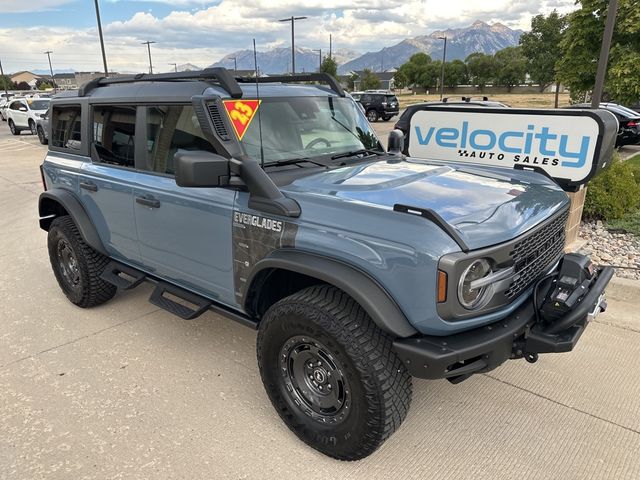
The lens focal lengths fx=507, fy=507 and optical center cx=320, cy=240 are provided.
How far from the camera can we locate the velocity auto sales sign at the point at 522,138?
471 cm

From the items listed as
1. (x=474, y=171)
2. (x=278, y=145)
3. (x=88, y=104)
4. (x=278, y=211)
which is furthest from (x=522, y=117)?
(x=88, y=104)

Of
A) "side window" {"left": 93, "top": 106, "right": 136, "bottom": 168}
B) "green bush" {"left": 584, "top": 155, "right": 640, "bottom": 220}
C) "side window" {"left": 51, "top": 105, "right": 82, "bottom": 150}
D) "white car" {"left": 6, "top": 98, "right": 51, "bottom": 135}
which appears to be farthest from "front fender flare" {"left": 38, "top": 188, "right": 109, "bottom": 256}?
"white car" {"left": 6, "top": 98, "right": 51, "bottom": 135}

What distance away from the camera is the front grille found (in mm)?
2518

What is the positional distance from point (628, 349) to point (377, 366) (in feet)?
8.09

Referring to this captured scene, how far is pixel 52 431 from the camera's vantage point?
2982mm

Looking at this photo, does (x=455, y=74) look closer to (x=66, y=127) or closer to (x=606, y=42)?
(x=606, y=42)

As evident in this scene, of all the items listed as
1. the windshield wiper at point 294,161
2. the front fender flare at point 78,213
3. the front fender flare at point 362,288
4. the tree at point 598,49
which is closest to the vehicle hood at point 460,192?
the windshield wiper at point 294,161

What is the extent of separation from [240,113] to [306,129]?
54cm

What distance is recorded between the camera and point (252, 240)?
2.88m

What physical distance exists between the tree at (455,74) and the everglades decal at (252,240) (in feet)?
264

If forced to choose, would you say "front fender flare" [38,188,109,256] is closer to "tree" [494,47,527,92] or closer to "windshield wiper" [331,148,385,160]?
"windshield wiper" [331,148,385,160]

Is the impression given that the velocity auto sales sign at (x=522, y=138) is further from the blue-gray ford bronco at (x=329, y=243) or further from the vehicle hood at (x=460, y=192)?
the blue-gray ford bronco at (x=329, y=243)

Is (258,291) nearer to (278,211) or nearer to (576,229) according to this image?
(278,211)

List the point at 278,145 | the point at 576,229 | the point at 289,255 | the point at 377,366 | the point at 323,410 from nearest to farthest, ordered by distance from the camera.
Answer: the point at 377,366
the point at 289,255
the point at 323,410
the point at 278,145
the point at 576,229
